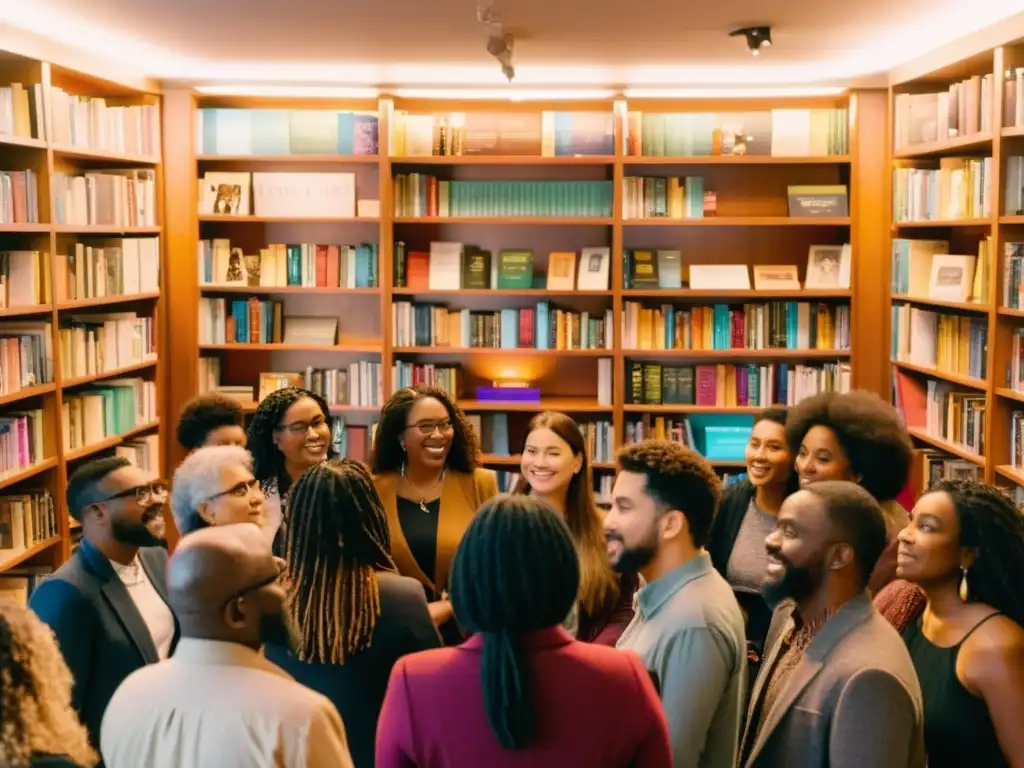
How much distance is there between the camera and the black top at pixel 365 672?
2.19 meters

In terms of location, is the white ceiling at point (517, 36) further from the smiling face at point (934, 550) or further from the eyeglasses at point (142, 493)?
the smiling face at point (934, 550)

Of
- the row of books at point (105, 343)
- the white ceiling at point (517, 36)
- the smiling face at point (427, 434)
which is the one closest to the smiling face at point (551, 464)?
the smiling face at point (427, 434)

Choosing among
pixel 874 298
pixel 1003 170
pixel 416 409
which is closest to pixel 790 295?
pixel 874 298

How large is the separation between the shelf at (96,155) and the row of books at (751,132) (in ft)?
8.33

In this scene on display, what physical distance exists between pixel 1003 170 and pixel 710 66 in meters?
1.78

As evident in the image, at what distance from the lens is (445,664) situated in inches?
66.1

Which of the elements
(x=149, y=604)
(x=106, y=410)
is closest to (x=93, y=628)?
(x=149, y=604)

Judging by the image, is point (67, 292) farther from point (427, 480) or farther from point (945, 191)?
point (945, 191)

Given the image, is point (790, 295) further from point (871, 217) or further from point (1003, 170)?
point (1003, 170)

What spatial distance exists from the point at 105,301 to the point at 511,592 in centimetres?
438

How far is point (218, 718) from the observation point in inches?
64.4

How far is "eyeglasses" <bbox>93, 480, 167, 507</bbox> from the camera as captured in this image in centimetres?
285

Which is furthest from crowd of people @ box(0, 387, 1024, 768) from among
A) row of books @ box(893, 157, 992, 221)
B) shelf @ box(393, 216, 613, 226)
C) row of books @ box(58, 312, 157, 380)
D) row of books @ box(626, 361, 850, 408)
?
shelf @ box(393, 216, 613, 226)

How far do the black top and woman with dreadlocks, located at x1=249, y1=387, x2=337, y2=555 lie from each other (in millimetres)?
1667
